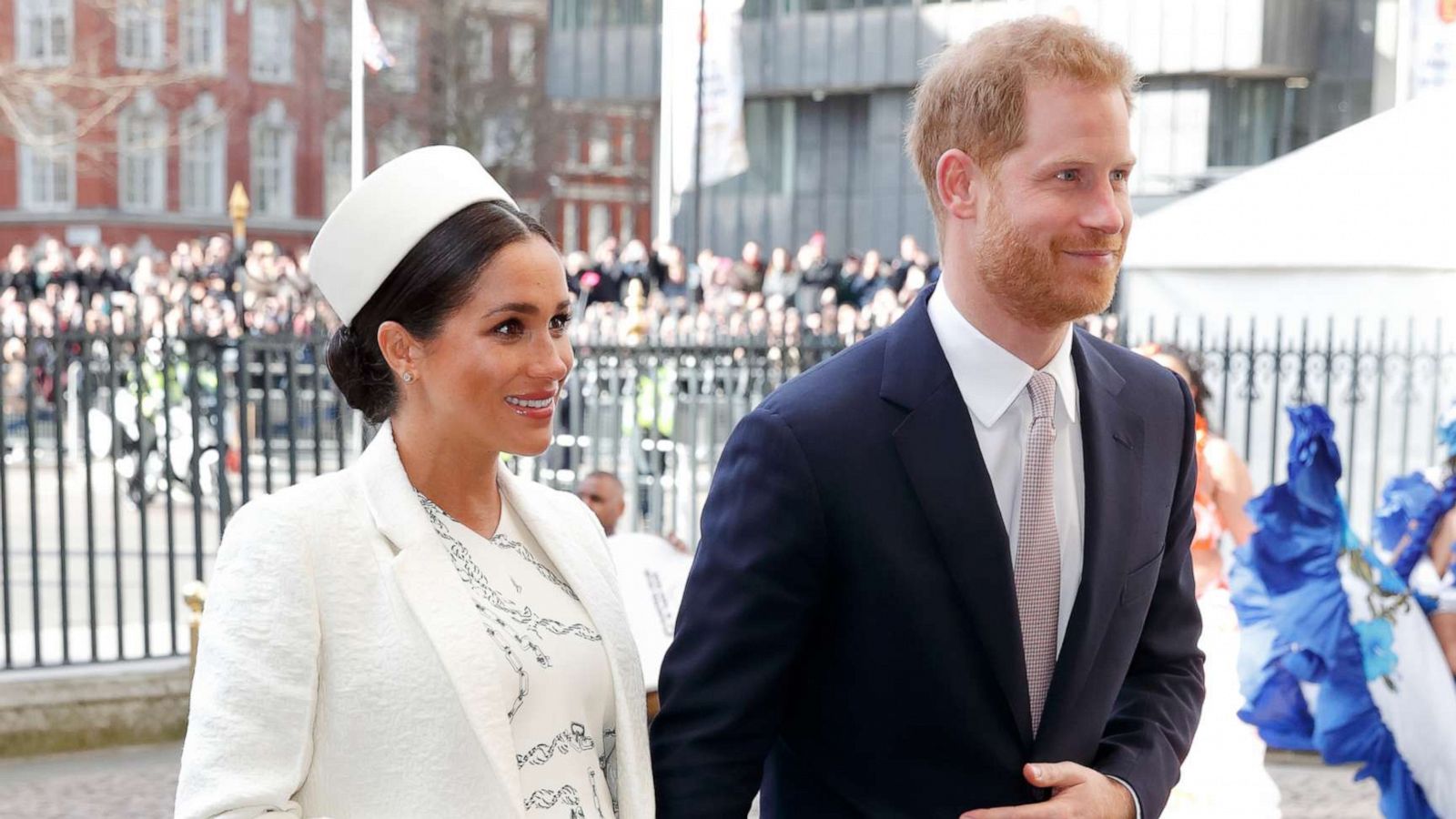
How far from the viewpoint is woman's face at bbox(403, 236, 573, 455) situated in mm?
2123

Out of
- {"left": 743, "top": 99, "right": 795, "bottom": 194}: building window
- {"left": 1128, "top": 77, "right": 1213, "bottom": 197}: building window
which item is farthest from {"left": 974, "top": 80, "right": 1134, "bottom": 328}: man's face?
{"left": 743, "top": 99, "right": 795, "bottom": 194}: building window

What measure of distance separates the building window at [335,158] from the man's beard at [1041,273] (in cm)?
4290

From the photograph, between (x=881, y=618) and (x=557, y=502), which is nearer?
(x=881, y=618)

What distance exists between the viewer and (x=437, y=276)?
212cm

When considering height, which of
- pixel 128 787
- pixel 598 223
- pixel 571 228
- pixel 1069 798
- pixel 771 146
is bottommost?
pixel 128 787

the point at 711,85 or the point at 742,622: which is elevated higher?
the point at 711,85

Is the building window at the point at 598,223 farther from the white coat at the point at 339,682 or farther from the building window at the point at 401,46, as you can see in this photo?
the white coat at the point at 339,682

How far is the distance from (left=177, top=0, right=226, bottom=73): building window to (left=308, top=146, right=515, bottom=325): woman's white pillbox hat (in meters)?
40.1

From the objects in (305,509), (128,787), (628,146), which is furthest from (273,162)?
(305,509)

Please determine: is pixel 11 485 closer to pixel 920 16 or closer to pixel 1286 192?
pixel 1286 192

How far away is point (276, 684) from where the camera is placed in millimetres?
1913

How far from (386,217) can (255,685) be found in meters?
0.61

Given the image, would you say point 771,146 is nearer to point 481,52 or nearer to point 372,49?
point 481,52

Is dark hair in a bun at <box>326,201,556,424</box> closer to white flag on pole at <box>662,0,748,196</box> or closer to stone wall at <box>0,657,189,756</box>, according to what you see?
stone wall at <box>0,657,189,756</box>
